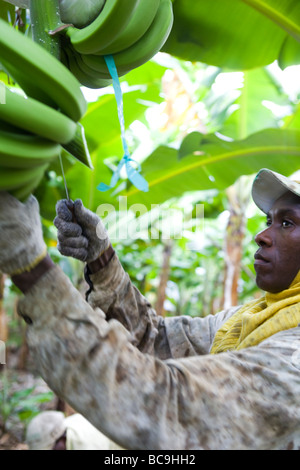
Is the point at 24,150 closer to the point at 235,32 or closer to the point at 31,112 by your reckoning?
the point at 31,112

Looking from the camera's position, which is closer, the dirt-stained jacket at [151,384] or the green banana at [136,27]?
the dirt-stained jacket at [151,384]

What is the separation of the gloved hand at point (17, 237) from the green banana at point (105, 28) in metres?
0.33

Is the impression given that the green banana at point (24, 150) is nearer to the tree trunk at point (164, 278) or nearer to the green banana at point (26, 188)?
the green banana at point (26, 188)

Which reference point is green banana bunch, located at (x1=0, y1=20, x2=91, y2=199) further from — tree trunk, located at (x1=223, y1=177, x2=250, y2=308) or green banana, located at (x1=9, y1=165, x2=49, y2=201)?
tree trunk, located at (x1=223, y1=177, x2=250, y2=308)

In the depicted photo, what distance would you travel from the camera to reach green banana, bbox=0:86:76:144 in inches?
25.8

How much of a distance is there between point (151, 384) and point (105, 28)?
2.15ft

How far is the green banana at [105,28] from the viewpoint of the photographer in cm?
83

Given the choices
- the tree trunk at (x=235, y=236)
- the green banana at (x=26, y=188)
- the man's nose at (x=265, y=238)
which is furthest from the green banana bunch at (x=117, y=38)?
the tree trunk at (x=235, y=236)

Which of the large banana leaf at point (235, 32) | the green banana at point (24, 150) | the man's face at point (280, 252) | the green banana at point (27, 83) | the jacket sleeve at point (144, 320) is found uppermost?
the large banana leaf at point (235, 32)

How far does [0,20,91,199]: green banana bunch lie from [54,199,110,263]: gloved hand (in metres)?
0.41

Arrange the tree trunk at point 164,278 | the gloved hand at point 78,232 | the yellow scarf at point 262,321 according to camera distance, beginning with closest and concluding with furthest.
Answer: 1. the yellow scarf at point 262,321
2. the gloved hand at point 78,232
3. the tree trunk at point 164,278

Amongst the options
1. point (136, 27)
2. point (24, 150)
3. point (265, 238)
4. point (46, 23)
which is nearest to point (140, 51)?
point (136, 27)

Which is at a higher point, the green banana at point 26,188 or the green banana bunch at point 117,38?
the green banana bunch at point 117,38

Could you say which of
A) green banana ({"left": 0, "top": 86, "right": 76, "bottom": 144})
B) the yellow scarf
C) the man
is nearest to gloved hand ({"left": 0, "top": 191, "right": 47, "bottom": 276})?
the man
